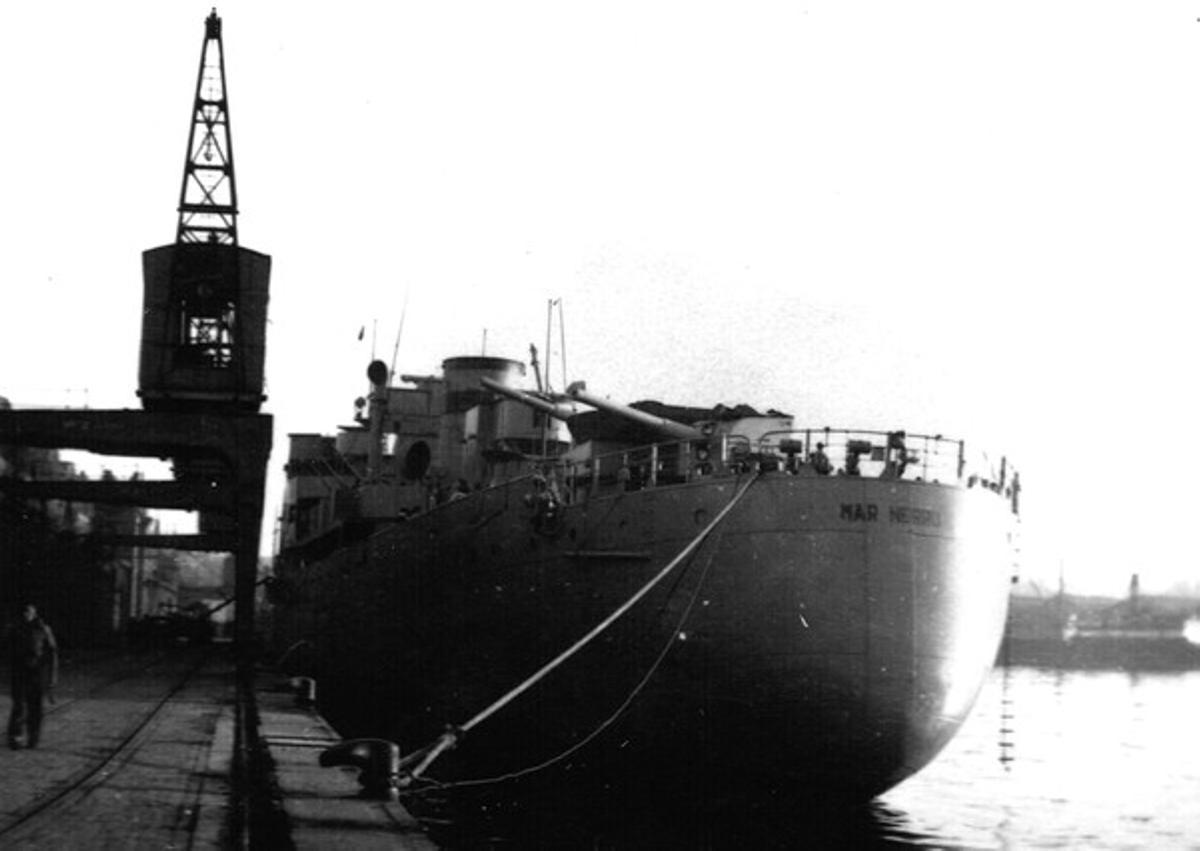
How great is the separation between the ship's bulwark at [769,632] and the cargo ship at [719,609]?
0.02m

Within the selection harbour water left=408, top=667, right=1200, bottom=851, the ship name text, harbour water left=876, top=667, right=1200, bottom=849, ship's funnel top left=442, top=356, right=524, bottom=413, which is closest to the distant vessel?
→ harbour water left=876, top=667, right=1200, bottom=849

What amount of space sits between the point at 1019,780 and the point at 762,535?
895 cm

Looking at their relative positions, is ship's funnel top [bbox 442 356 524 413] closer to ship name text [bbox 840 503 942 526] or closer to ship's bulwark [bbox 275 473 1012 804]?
ship's bulwark [bbox 275 473 1012 804]

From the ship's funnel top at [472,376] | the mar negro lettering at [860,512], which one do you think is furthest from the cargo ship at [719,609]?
the ship's funnel top at [472,376]

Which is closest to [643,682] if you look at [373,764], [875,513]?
[875,513]

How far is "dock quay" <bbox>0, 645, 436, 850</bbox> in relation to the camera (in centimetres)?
883

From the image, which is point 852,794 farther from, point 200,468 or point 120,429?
point 200,468

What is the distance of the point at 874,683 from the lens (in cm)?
1412

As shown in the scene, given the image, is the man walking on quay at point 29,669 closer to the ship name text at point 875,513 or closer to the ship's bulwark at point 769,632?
the ship's bulwark at point 769,632

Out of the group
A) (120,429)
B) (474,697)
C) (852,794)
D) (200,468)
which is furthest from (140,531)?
(852,794)

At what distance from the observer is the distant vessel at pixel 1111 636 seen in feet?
245

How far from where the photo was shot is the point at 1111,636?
90875 millimetres

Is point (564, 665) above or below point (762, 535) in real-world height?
below

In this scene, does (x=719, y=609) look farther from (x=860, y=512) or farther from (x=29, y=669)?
(x=29, y=669)
